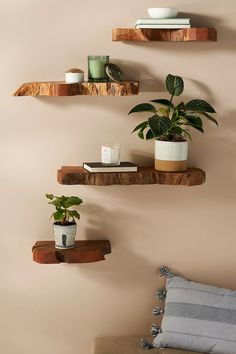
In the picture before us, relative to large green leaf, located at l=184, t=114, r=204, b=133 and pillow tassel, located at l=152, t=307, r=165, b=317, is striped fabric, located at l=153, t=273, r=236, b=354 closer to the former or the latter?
pillow tassel, located at l=152, t=307, r=165, b=317

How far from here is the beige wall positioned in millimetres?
2744

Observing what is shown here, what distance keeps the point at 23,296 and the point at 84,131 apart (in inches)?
29.7

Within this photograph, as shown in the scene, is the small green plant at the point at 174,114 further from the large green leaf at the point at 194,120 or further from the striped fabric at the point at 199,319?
the striped fabric at the point at 199,319

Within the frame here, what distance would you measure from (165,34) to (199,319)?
115 cm

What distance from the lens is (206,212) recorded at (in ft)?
9.55

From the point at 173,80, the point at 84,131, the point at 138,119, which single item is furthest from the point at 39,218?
the point at 173,80

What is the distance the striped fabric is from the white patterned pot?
479 millimetres

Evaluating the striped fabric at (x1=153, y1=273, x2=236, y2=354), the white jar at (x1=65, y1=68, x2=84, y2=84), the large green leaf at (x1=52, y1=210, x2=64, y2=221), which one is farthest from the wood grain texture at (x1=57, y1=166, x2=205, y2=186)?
the striped fabric at (x1=153, y1=273, x2=236, y2=354)

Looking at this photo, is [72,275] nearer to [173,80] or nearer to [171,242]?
[171,242]

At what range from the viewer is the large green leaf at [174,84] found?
8.71 feet

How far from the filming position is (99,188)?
2.84m

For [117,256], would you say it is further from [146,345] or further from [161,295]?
[146,345]

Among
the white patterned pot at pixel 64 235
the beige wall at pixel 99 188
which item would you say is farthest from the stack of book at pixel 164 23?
the white patterned pot at pixel 64 235

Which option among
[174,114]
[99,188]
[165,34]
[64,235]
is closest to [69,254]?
[64,235]
